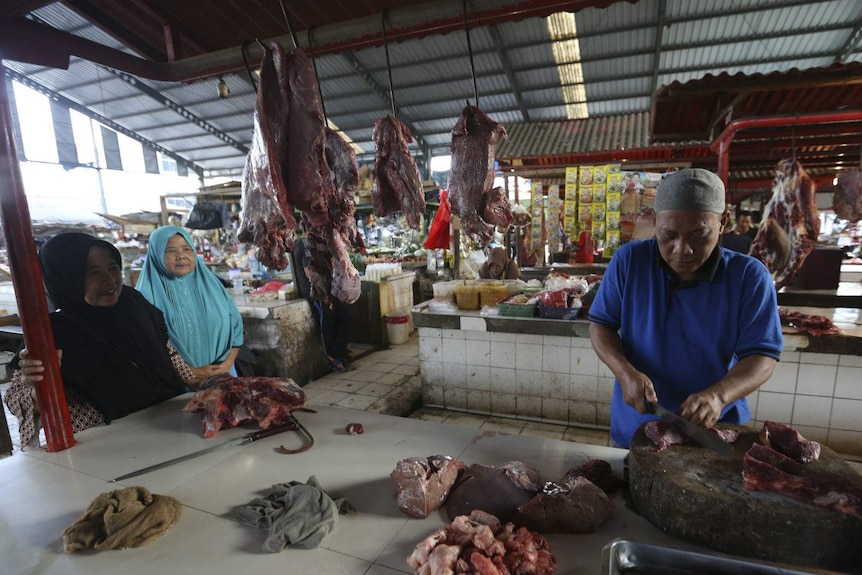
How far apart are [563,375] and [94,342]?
4.04m

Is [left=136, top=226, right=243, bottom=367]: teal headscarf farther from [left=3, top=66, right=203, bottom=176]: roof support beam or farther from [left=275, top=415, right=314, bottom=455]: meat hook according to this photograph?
[left=3, top=66, right=203, bottom=176]: roof support beam

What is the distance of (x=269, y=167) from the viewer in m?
1.98

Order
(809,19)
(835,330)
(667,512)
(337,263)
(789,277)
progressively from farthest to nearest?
1. (809,19)
2. (789,277)
3. (835,330)
4. (337,263)
5. (667,512)

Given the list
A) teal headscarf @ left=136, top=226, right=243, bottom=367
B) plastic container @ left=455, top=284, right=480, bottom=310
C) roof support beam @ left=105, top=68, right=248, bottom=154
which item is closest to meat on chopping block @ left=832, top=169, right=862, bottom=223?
plastic container @ left=455, top=284, right=480, bottom=310

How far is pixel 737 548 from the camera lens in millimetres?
1247

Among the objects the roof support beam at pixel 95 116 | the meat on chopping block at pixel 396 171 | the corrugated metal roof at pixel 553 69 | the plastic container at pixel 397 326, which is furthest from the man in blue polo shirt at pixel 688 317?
the roof support beam at pixel 95 116

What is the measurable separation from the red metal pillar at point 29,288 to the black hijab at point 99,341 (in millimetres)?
252

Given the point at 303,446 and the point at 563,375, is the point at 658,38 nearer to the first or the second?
the point at 563,375

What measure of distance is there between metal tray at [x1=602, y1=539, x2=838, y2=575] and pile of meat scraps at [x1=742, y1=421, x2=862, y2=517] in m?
0.26

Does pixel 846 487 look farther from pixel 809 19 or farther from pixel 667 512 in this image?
pixel 809 19

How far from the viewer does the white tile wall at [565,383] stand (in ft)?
12.2

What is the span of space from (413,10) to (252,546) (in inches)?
87.4

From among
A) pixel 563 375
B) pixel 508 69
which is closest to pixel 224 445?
pixel 563 375

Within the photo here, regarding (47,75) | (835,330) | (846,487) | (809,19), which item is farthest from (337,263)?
(47,75)
